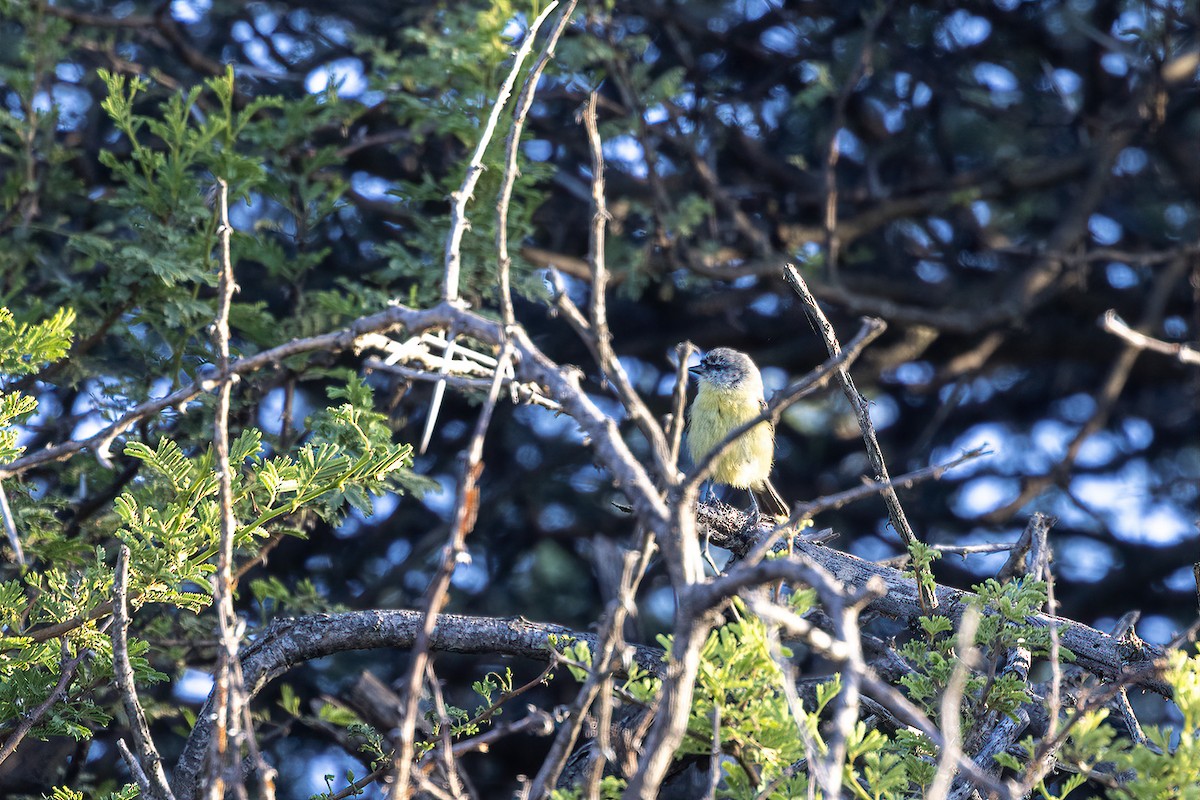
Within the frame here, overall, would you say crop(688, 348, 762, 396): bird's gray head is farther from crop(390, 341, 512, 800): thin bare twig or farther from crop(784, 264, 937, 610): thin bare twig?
crop(390, 341, 512, 800): thin bare twig

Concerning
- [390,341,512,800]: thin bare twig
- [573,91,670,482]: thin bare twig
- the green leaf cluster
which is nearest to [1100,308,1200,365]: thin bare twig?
[573,91,670,482]: thin bare twig

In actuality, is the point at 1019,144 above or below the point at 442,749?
above

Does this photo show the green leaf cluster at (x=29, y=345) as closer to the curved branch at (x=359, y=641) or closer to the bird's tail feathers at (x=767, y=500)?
the curved branch at (x=359, y=641)

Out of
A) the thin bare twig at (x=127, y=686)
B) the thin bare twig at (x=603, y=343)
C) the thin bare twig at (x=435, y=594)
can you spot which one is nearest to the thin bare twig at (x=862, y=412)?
the thin bare twig at (x=603, y=343)

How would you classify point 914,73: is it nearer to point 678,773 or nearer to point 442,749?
point 678,773

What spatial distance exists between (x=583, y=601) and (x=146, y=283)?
351 centimetres

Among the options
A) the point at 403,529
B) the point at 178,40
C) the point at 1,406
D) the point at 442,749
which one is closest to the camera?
the point at 442,749

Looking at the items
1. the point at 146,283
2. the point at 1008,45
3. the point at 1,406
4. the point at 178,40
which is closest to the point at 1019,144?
the point at 1008,45

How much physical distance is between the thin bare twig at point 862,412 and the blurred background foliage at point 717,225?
195 cm

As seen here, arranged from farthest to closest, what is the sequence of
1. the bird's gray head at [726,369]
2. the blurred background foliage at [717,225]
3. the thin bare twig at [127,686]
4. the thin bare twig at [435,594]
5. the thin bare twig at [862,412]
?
the bird's gray head at [726,369], the blurred background foliage at [717,225], the thin bare twig at [862,412], the thin bare twig at [127,686], the thin bare twig at [435,594]

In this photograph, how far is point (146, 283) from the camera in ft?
14.6

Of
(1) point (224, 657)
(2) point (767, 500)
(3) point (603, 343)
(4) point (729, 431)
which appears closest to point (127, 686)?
(1) point (224, 657)

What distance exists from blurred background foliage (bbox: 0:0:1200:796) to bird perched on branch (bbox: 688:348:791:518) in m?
0.51

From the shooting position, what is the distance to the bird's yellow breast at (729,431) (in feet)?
19.5
